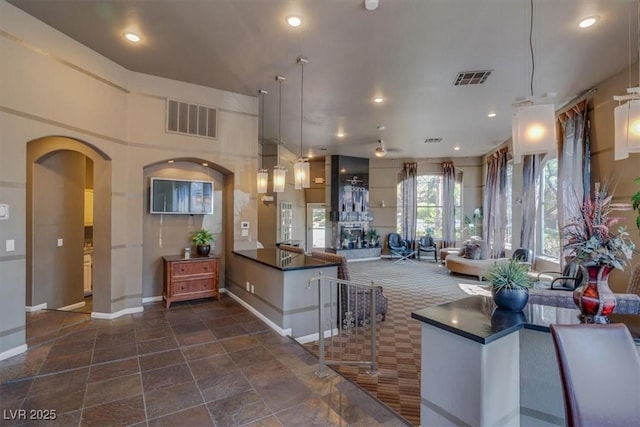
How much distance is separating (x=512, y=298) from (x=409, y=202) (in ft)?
31.5

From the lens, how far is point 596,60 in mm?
4051

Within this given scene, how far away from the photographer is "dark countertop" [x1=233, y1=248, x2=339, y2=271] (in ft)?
12.7

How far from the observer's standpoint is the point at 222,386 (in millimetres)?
2645

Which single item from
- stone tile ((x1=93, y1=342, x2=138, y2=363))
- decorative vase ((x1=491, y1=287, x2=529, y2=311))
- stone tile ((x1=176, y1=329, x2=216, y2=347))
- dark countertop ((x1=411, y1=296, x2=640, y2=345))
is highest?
decorative vase ((x1=491, y1=287, x2=529, y2=311))

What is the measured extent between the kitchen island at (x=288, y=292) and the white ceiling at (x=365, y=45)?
110 inches

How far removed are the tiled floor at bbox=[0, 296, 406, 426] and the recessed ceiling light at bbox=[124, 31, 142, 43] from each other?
12.1 ft

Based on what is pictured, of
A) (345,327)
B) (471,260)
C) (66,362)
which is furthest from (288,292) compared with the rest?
(471,260)

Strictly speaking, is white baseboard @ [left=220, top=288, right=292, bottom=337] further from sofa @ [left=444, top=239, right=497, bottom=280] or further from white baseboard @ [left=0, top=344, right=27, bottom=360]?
sofa @ [left=444, top=239, right=497, bottom=280]

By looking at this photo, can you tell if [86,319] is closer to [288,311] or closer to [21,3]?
[288,311]

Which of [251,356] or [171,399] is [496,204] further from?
[171,399]

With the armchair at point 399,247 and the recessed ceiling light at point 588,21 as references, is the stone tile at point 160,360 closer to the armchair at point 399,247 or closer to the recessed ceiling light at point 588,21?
the recessed ceiling light at point 588,21

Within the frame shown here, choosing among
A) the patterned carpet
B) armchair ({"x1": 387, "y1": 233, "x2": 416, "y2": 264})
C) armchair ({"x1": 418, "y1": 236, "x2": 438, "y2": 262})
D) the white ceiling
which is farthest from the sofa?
the white ceiling

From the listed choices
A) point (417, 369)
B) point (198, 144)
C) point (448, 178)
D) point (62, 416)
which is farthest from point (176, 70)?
point (448, 178)

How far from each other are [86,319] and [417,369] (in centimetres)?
447
